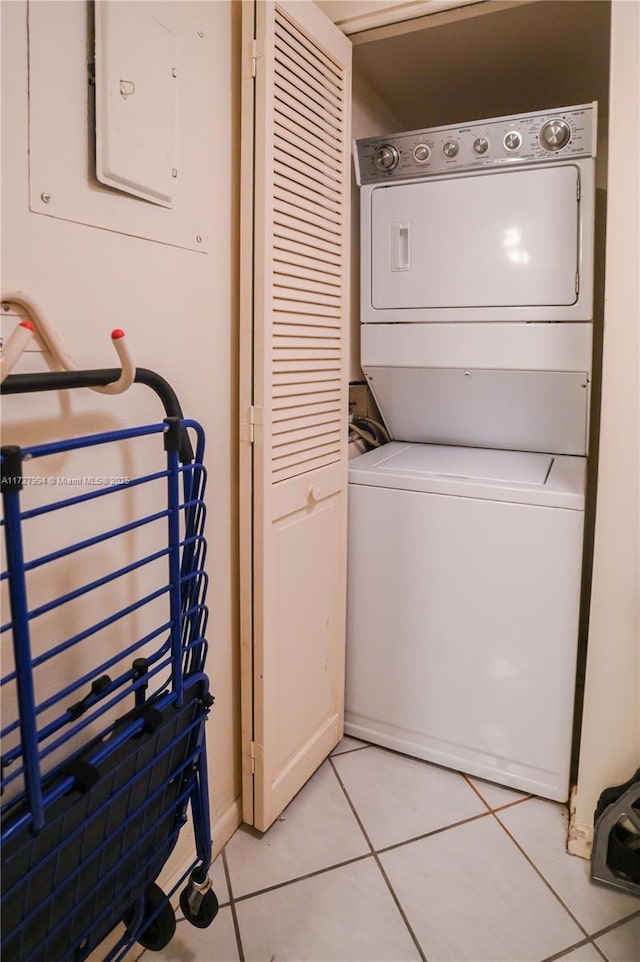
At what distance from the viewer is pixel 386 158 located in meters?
1.96

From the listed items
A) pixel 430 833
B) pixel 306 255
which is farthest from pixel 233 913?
pixel 306 255

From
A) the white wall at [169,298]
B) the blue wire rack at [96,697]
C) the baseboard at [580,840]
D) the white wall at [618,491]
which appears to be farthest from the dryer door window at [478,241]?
the baseboard at [580,840]

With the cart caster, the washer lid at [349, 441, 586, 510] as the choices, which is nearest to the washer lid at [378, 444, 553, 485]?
the washer lid at [349, 441, 586, 510]

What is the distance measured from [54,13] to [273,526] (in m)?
1.06

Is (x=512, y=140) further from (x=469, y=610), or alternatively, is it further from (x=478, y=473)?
(x=469, y=610)

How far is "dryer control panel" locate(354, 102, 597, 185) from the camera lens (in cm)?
170

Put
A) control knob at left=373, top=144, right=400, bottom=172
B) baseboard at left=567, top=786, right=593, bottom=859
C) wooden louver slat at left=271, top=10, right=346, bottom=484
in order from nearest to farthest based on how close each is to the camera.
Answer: wooden louver slat at left=271, top=10, right=346, bottom=484
baseboard at left=567, top=786, right=593, bottom=859
control knob at left=373, top=144, right=400, bottom=172

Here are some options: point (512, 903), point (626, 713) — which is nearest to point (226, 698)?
point (512, 903)

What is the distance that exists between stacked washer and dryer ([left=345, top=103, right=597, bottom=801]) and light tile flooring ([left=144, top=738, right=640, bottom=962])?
181 mm

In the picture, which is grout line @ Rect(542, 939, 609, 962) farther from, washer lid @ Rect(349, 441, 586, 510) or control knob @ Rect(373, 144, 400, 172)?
control knob @ Rect(373, 144, 400, 172)

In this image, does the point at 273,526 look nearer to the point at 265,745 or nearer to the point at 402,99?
the point at 265,745

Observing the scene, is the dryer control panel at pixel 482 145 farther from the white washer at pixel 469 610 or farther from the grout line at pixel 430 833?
the grout line at pixel 430 833

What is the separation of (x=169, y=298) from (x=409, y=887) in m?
1.49

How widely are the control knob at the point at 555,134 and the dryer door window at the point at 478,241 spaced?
0.06 meters
